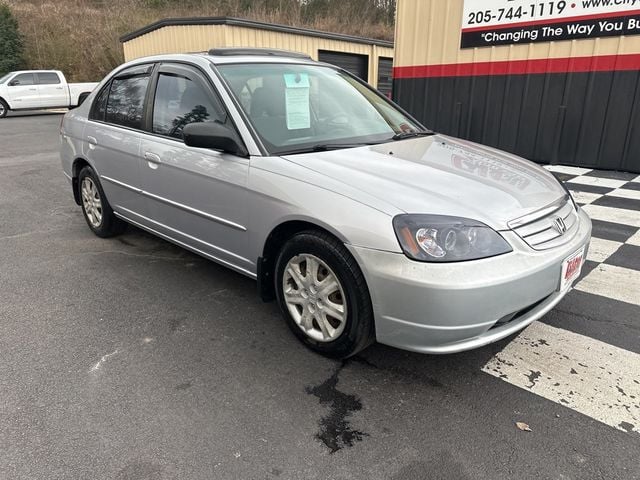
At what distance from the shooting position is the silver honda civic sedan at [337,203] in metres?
2.28

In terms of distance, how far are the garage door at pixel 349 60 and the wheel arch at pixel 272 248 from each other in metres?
14.1

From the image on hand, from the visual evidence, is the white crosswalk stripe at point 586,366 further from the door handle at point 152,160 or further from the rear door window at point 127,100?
the rear door window at point 127,100

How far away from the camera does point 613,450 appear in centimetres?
209

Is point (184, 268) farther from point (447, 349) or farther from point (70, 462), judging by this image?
point (447, 349)

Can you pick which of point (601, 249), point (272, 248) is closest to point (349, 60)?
point (601, 249)

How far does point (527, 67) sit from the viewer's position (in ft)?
25.3

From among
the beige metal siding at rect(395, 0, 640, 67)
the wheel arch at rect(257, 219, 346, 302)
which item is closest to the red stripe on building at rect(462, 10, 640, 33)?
the beige metal siding at rect(395, 0, 640, 67)

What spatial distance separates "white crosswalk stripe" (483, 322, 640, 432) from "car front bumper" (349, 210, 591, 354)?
1.20 feet

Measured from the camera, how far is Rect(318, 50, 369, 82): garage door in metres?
16.0

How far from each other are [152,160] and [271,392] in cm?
206

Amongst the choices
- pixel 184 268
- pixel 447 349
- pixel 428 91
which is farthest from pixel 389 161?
pixel 428 91

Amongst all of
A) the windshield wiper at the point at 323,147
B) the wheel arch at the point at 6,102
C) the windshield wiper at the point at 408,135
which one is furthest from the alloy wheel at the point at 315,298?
the wheel arch at the point at 6,102

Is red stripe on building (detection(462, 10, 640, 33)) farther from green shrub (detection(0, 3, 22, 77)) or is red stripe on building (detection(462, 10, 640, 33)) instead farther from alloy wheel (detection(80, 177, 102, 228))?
green shrub (detection(0, 3, 22, 77))

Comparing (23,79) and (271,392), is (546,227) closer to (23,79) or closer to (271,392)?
(271,392)
